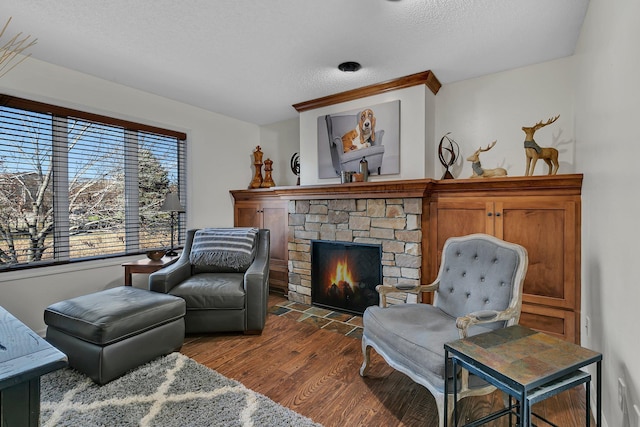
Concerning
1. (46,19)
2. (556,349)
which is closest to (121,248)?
(46,19)

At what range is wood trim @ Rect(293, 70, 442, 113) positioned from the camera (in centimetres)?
302

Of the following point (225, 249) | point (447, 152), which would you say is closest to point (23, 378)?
point (225, 249)

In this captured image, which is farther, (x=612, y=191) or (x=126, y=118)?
(x=126, y=118)

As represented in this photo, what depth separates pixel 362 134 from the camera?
11.2 ft

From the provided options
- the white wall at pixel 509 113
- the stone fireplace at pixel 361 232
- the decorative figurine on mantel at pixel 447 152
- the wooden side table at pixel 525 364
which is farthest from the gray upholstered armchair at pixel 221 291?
the white wall at pixel 509 113

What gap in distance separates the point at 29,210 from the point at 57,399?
5.73ft

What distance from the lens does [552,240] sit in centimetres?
251

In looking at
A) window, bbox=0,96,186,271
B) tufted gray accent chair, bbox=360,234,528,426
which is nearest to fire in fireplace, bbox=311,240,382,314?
tufted gray accent chair, bbox=360,234,528,426

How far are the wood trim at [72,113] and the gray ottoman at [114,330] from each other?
5.76ft

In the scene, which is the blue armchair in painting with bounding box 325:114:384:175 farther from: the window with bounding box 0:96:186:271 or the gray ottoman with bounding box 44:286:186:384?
the gray ottoman with bounding box 44:286:186:384

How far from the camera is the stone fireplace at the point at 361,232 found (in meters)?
3.07

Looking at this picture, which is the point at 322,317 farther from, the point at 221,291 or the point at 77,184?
the point at 77,184

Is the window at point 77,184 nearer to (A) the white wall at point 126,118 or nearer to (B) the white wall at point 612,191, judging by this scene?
(A) the white wall at point 126,118

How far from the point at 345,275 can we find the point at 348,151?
1378 mm
